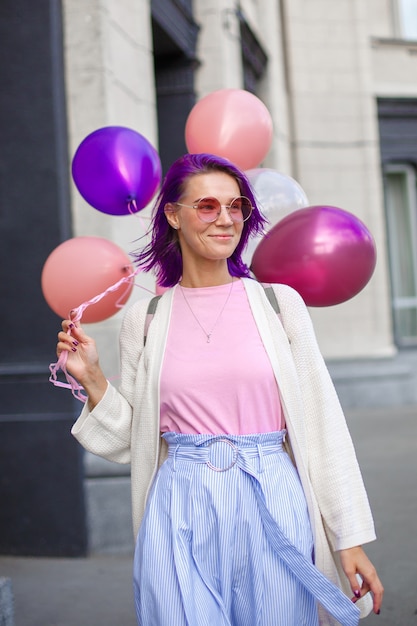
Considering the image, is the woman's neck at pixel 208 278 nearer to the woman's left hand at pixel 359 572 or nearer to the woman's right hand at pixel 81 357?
the woman's right hand at pixel 81 357

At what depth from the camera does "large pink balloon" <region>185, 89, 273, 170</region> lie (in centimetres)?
343

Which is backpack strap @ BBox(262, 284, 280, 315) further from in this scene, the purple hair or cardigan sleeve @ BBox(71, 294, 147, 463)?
cardigan sleeve @ BBox(71, 294, 147, 463)

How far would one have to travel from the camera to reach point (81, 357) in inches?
93.4

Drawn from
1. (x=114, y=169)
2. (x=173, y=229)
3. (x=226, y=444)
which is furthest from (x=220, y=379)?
(x=114, y=169)

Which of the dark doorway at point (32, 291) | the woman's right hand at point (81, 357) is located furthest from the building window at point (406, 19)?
the woman's right hand at point (81, 357)

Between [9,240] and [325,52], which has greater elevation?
[325,52]

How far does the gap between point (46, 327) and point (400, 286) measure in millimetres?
9327

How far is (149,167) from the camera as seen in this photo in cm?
332

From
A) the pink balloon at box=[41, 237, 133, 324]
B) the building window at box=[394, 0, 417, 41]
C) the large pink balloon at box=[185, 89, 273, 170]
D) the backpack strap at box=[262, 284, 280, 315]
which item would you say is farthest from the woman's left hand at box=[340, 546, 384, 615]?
the building window at box=[394, 0, 417, 41]

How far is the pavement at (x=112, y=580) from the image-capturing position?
4137 millimetres

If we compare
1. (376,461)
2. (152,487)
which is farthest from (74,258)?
(376,461)

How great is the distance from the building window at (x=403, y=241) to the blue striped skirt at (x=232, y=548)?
11397 mm

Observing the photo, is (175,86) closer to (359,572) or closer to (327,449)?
(327,449)

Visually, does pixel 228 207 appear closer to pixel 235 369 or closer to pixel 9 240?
pixel 235 369
